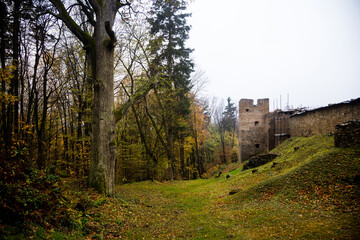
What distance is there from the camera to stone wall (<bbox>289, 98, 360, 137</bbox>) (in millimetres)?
9648

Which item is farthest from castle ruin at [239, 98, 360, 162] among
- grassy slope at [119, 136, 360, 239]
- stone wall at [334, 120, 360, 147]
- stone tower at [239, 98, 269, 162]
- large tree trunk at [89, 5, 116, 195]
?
large tree trunk at [89, 5, 116, 195]

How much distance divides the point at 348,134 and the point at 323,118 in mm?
4759

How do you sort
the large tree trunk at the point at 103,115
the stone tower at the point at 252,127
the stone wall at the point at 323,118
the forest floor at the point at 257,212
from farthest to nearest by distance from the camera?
1. the stone tower at the point at 252,127
2. the stone wall at the point at 323,118
3. the large tree trunk at the point at 103,115
4. the forest floor at the point at 257,212

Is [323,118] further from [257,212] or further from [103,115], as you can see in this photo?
[103,115]

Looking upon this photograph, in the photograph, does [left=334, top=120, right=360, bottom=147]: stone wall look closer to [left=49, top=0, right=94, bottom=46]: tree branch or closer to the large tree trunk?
the large tree trunk

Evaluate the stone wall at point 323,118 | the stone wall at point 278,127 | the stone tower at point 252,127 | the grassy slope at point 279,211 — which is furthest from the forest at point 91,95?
the stone wall at point 323,118

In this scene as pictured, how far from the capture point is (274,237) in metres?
3.97

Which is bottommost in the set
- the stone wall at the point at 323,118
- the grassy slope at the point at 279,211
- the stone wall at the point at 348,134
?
the grassy slope at the point at 279,211

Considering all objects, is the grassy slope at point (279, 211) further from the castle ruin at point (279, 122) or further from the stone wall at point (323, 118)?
the castle ruin at point (279, 122)

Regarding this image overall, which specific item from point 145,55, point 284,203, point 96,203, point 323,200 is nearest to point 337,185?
point 323,200

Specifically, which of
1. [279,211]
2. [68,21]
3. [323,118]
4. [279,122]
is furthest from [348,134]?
[68,21]

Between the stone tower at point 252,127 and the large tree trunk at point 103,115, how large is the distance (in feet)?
57.8

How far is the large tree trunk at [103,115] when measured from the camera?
6.10 meters

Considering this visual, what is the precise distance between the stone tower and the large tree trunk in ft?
57.8
